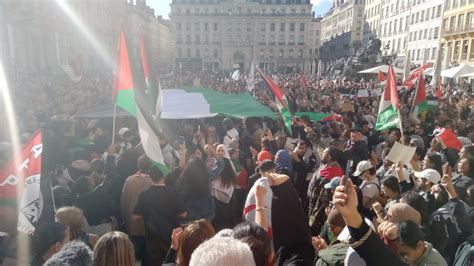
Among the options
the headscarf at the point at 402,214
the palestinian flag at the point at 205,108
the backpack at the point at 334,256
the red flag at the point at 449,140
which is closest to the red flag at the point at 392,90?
the red flag at the point at 449,140

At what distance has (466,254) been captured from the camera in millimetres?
3020

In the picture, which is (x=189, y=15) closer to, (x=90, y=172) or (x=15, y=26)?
(x=15, y=26)

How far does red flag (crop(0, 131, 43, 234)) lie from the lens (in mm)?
3338

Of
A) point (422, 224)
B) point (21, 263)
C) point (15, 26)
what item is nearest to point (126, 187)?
point (21, 263)

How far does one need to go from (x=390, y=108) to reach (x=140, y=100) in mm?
5041

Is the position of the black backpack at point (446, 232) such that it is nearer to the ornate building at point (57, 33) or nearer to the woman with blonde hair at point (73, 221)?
the woman with blonde hair at point (73, 221)

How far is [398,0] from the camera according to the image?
61156mm

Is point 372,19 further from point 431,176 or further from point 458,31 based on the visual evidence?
point 431,176

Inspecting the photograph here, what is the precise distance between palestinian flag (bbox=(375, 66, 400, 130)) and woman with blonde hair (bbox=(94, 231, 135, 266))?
6.12 m

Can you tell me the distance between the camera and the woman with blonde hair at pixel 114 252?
Result: 2434 mm

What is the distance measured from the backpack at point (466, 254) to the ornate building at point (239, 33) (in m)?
91.6

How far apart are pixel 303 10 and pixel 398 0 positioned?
39.7m

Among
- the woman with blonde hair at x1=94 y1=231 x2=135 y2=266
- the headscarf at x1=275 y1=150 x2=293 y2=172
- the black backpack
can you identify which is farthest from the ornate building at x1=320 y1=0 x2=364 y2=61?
the woman with blonde hair at x1=94 y1=231 x2=135 y2=266

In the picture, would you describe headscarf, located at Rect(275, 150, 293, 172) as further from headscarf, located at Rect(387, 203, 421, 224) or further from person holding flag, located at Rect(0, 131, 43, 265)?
person holding flag, located at Rect(0, 131, 43, 265)
